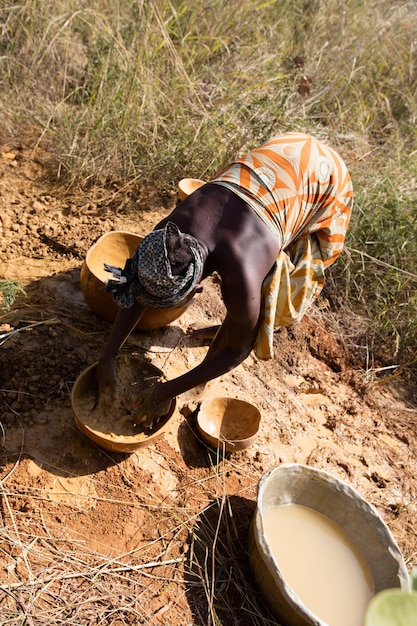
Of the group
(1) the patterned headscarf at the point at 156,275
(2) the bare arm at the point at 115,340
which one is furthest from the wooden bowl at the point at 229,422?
(1) the patterned headscarf at the point at 156,275

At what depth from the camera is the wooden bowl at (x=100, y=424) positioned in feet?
6.91

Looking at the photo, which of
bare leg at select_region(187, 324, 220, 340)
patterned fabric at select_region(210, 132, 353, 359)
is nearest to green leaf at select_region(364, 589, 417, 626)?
patterned fabric at select_region(210, 132, 353, 359)

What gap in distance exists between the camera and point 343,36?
17.0ft

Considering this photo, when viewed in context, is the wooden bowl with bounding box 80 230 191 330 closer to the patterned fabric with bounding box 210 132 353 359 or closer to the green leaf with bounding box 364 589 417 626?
the patterned fabric with bounding box 210 132 353 359

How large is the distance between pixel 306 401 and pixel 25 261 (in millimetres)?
1675

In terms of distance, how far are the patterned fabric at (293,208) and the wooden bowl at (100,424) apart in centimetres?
52

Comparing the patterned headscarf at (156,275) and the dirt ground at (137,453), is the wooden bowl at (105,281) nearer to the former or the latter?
the dirt ground at (137,453)

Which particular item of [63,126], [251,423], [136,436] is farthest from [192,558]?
[63,126]

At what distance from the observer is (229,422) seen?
8.63ft

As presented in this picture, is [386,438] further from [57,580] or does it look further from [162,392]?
[57,580]

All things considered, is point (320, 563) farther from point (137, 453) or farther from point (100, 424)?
point (100, 424)

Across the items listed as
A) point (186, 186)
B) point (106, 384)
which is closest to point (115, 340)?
point (106, 384)

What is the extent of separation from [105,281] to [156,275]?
89 cm

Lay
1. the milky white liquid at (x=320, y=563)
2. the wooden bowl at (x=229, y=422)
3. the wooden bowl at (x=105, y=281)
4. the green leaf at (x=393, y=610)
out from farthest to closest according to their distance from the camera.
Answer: the wooden bowl at (x=105, y=281), the wooden bowl at (x=229, y=422), the milky white liquid at (x=320, y=563), the green leaf at (x=393, y=610)
